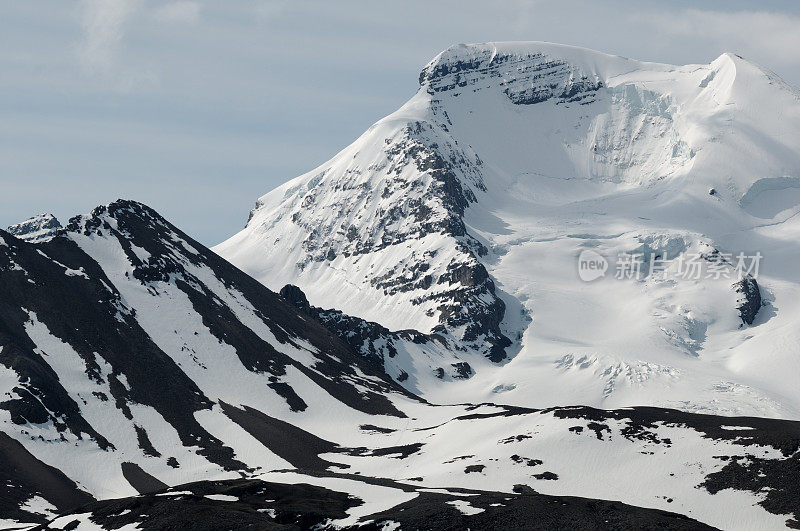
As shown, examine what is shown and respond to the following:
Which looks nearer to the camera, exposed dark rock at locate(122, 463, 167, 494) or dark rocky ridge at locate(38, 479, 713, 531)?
dark rocky ridge at locate(38, 479, 713, 531)

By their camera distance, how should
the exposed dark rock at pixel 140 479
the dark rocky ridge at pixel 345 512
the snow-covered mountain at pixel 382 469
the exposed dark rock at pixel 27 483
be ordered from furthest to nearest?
the exposed dark rock at pixel 140 479 < the exposed dark rock at pixel 27 483 < the snow-covered mountain at pixel 382 469 < the dark rocky ridge at pixel 345 512

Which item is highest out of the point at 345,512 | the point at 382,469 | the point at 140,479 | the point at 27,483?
the point at 382,469

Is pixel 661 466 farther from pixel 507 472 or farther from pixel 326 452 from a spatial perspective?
pixel 326 452

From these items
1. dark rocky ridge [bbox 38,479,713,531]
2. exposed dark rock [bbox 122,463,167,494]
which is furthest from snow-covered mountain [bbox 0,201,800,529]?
exposed dark rock [bbox 122,463,167,494]

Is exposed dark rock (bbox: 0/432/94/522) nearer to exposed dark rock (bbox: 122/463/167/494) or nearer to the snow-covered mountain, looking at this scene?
the snow-covered mountain

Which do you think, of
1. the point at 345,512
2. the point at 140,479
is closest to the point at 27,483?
the point at 140,479

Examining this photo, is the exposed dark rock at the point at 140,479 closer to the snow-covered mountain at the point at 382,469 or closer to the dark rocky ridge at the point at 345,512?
the snow-covered mountain at the point at 382,469

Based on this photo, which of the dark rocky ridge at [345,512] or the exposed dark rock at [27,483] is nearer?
the dark rocky ridge at [345,512]

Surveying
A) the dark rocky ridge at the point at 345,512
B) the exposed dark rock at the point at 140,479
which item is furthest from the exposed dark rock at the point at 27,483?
the dark rocky ridge at the point at 345,512

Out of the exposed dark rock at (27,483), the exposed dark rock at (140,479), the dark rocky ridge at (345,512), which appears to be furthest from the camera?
the exposed dark rock at (140,479)

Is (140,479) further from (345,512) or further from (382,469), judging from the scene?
(345,512)

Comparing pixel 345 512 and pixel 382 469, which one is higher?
pixel 382 469

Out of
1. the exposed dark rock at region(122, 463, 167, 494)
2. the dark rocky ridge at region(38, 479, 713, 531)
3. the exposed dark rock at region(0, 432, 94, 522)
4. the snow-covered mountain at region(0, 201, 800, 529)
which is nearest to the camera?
the dark rocky ridge at region(38, 479, 713, 531)
